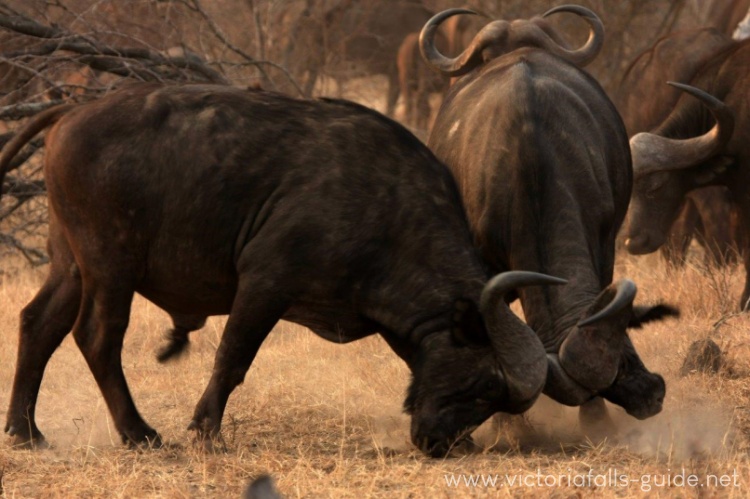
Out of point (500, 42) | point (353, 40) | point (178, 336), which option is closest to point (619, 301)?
point (178, 336)

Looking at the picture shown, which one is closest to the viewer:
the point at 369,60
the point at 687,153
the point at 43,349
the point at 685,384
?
the point at 43,349

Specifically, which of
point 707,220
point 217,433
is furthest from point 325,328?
point 707,220

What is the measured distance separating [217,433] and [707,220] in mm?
5956

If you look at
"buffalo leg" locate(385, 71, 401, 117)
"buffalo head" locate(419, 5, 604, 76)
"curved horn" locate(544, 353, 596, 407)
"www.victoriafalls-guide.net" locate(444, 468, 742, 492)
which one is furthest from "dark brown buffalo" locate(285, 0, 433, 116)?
"www.victoriafalls-guide.net" locate(444, 468, 742, 492)

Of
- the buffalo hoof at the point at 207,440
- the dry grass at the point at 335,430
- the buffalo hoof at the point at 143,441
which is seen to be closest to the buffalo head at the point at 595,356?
the dry grass at the point at 335,430

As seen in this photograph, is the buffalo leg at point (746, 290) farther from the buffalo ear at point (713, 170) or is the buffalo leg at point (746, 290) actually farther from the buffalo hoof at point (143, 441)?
the buffalo hoof at point (143, 441)

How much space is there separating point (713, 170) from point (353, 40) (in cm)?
949

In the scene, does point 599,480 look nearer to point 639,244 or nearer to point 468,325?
point 468,325

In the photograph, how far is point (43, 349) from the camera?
582 centimetres

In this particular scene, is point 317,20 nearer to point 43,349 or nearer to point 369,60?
point 369,60

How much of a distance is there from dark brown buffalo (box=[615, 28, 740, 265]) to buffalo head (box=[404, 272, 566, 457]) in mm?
4819

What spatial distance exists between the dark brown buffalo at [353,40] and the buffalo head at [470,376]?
9.80m

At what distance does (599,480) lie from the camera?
484cm

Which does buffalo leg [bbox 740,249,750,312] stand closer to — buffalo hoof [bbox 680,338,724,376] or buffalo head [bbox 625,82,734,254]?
buffalo head [bbox 625,82,734,254]
